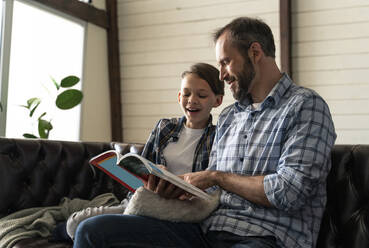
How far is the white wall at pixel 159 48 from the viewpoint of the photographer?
5.25 meters

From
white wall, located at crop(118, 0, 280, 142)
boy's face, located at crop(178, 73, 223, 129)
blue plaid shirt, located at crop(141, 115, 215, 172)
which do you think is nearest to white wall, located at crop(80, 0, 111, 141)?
white wall, located at crop(118, 0, 280, 142)

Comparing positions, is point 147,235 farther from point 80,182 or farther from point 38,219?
point 80,182

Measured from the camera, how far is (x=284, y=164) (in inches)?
59.9

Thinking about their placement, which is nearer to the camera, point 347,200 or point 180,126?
point 347,200

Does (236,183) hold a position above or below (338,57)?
below

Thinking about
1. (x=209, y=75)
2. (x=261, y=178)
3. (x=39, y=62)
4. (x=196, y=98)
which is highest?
(x=39, y=62)

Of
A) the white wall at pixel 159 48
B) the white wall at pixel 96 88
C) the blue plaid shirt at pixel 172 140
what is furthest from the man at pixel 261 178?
the white wall at pixel 96 88

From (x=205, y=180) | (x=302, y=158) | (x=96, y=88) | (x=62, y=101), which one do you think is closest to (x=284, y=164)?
(x=302, y=158)

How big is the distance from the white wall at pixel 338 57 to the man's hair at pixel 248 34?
3.03 m

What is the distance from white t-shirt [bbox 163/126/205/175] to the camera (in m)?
2.17

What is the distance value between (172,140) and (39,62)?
3.14m

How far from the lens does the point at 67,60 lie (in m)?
5.28

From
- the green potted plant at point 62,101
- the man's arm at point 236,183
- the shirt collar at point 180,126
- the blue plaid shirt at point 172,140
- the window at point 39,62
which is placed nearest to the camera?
the man's arm at point 236,183

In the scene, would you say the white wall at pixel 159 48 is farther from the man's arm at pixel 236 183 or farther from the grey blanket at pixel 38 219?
the man's arm at pixel 236 183
